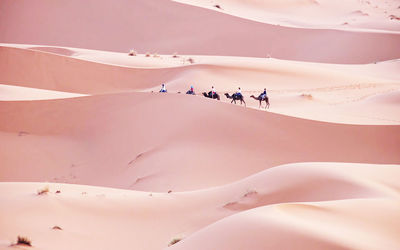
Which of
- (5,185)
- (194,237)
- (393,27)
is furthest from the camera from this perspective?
(393,27)

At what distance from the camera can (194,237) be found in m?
7.07

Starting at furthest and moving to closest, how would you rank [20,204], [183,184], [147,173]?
[147,173] → [183,184] → [20,204]

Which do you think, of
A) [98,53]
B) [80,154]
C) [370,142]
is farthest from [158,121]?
[98,53]

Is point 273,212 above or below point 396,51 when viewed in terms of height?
below

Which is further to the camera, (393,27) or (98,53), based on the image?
(393,27)

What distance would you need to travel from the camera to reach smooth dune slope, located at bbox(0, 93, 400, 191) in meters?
15.2

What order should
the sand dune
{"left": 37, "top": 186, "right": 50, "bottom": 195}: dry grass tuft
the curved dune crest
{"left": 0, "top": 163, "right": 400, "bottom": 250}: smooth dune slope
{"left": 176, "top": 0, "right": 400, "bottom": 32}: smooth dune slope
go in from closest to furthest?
the curved dune crest
{"left": 0, "top": 163, "right": 400, "bottom": 250}: smooth dune slope
{"left": 37, "top": 186, "right": 50, "bottom": 195}: dry grass tuft
the sand dune
{"left": 176, "top": 0, "right": 400, "bottom": 32}: smooth dune slope

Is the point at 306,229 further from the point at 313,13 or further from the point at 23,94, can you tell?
the point at 313,13

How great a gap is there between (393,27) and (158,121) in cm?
2902

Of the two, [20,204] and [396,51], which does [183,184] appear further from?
[396,51]

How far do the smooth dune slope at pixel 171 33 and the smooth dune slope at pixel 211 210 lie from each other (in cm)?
2684

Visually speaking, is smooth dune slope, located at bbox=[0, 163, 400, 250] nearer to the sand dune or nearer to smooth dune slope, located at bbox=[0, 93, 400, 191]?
smooth dune slope, located at bbox=[0, 93, 400, 191]

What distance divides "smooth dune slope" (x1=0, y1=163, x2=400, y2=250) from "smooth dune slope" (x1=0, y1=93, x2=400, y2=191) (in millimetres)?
3396

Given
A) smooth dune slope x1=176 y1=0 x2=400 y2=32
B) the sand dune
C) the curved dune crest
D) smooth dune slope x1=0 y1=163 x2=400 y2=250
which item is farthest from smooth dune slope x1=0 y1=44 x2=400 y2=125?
the curved dune crest
